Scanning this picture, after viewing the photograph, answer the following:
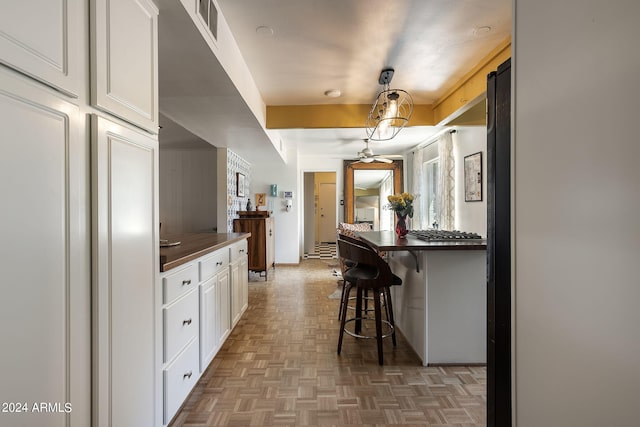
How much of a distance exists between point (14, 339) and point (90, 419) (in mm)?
413

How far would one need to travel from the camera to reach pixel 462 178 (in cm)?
436

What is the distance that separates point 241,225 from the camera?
16.3ft

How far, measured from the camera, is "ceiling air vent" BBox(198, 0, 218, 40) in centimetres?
167

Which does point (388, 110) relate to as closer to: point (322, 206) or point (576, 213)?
point (576, 213)

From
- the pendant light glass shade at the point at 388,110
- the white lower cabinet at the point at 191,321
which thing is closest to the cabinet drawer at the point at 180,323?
the white lower cabinet at the point at 191,321

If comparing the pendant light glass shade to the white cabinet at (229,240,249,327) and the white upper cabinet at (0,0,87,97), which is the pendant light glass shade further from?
the white upper cabinet at (0,0,87,97)

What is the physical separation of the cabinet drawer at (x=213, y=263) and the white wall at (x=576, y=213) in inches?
66.9

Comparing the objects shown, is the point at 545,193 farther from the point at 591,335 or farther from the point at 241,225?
the point at 241,225

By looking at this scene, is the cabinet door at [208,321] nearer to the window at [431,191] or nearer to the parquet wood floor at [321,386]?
the parquet wood floor at [321,386]

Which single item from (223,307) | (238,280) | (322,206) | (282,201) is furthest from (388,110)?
(322,206)

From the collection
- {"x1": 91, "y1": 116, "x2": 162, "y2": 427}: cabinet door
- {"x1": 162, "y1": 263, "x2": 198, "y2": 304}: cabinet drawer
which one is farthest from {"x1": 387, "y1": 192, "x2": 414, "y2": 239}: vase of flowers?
{"x1": 91, "y1": 116, "x2": 162, "y2": 427}: cabinet door

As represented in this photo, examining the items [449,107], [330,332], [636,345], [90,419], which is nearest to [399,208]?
[330,332]

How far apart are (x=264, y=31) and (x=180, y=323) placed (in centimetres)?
201

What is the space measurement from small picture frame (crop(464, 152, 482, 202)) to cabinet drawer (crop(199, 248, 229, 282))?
3.08 m
